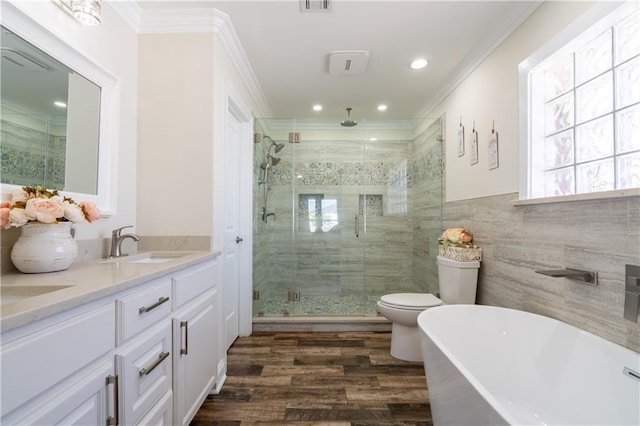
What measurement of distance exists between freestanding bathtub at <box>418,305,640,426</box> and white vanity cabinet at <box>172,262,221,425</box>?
1.18m

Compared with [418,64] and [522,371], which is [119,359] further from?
[418,64]

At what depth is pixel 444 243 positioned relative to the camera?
244cm

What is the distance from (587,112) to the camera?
5.03 feet

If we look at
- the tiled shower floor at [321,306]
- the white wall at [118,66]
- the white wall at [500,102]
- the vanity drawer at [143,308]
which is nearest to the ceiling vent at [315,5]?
the white wall at [118,66]

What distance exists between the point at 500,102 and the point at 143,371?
2.60 metres

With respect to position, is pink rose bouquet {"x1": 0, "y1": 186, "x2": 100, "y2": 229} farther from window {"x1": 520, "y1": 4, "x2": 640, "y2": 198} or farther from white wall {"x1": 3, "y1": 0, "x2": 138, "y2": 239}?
window {"x1": 520, "y1": 4, "x2": 640, "y2": 198}

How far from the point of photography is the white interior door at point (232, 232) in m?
2.39

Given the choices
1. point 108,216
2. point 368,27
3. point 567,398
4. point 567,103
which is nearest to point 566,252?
point 567,398

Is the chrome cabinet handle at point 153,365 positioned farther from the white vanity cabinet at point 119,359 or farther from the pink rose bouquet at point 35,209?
the pink rose bouquet at point 35,209

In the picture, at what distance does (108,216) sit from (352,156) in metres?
2.70

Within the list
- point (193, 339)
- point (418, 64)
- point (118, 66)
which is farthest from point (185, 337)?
point (418, 64)

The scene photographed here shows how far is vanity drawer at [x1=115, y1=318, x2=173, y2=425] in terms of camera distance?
961 millimetres

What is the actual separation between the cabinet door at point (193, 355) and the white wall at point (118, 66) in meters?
0.71

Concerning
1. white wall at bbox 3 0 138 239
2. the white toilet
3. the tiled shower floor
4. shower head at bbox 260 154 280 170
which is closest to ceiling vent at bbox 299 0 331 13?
white wall at bbox 3 0 138 239
